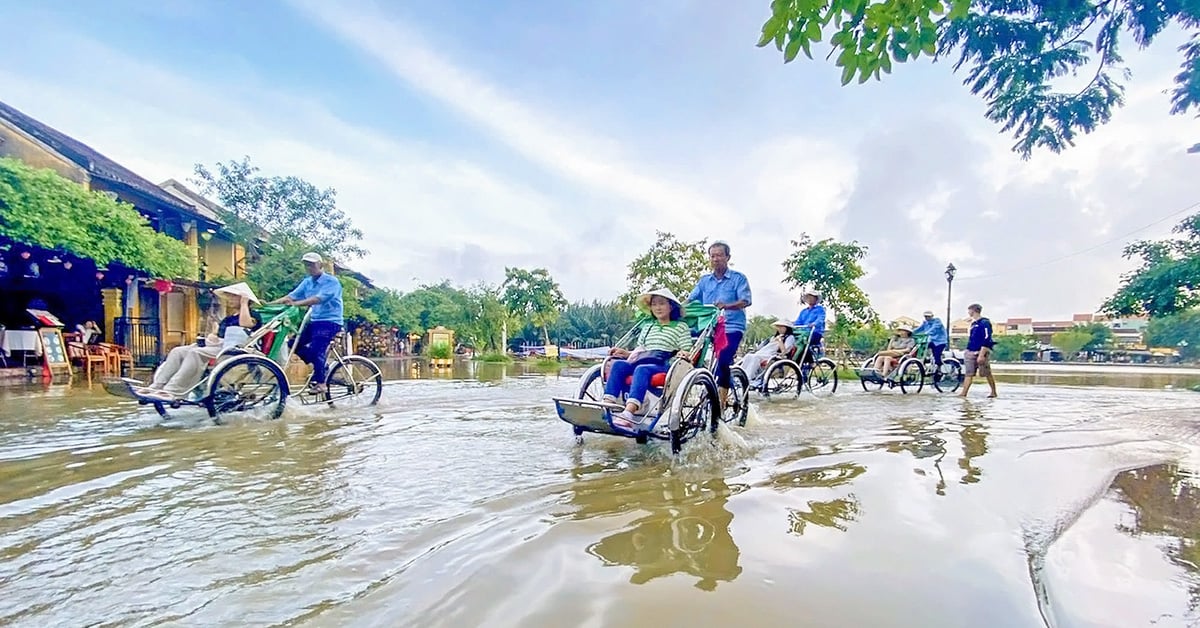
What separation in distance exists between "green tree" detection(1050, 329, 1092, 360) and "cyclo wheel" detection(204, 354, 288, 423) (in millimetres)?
53146

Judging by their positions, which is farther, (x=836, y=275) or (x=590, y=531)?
(x=836, y=275)

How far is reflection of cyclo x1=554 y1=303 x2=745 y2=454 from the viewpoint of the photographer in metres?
3.91

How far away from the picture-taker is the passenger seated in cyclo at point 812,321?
8867mm

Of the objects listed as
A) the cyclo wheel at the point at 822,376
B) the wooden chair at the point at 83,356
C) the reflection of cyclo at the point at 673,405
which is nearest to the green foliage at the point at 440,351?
the wooden chair at the point at 83,356

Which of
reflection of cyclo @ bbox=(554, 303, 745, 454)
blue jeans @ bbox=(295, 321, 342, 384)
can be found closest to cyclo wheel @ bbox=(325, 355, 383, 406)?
blue jeans @ bbox=(295, 321, 342, 384)

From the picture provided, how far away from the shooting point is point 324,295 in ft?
20.1

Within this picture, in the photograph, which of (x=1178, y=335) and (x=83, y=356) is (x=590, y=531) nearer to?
(x=83, y=356)

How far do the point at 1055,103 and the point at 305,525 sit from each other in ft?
39.9

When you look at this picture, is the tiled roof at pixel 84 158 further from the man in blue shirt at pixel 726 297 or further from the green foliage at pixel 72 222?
the man in blue shirt at pixel 726 297

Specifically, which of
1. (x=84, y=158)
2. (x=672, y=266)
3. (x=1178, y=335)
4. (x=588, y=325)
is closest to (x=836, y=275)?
(x=672, y=266)

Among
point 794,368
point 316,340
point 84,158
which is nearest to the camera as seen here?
point 316,340

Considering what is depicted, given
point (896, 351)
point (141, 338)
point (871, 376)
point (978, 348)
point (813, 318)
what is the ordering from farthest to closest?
point (141, 338)
point (896, 351)
point (871, 376)
point (978, 348)
point (813, 318)

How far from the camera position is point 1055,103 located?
31.7 feet

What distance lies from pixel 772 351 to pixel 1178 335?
4405 cm
